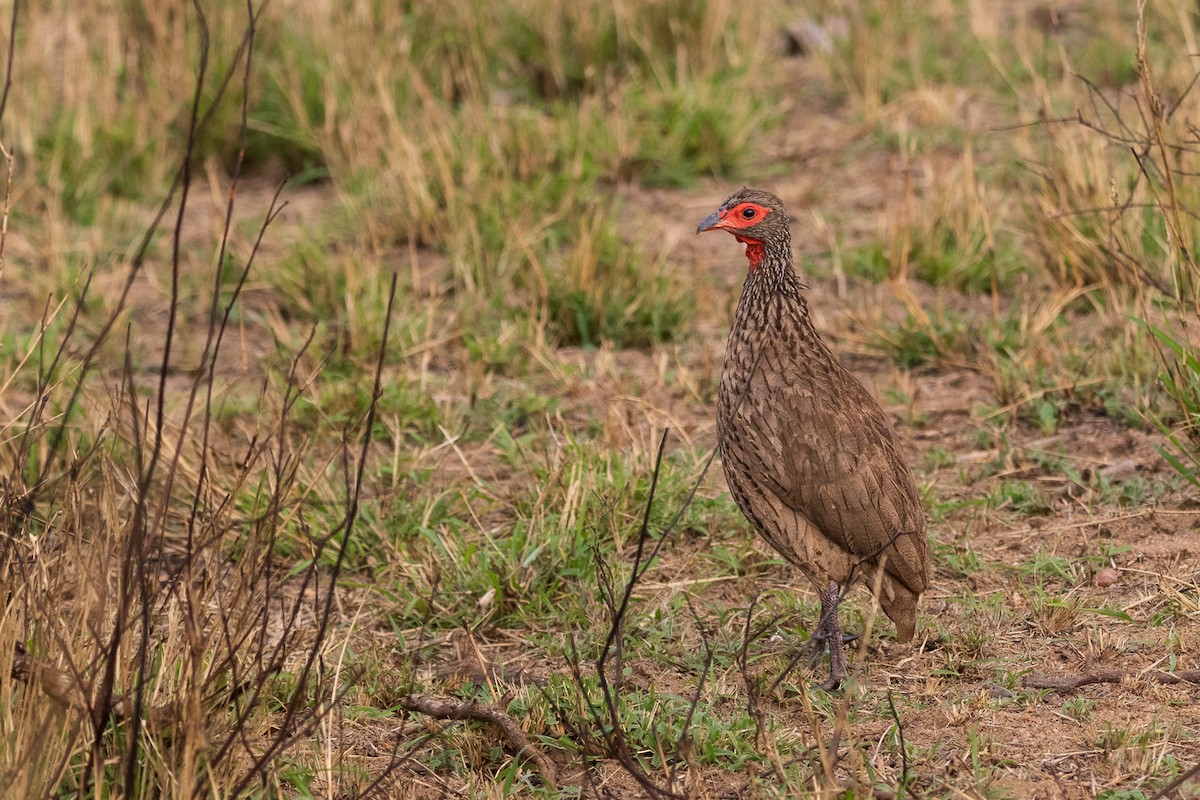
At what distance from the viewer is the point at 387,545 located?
4.89m

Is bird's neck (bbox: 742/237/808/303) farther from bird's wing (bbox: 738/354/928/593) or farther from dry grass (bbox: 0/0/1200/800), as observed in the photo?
dry grass (bbox: 0/0/1200/800)

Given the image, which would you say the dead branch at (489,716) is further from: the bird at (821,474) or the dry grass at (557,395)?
the bird at (821,474)

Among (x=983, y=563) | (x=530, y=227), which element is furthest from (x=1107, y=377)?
(x=530, y=227)

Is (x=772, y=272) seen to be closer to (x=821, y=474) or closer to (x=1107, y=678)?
(x=821, y=474)

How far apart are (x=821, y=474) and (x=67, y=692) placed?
197 cm

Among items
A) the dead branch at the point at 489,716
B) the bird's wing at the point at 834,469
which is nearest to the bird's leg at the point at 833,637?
the bird's wing at the point at 834,469

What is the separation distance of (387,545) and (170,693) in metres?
1.39

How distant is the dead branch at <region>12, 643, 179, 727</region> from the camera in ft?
10.3

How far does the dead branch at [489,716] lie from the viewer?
12.5 feet

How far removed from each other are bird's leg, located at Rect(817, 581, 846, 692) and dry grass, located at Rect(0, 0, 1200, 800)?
10 cm

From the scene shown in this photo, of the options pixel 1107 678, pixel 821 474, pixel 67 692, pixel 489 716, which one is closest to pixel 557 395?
pixel 821 474

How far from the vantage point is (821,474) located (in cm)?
412

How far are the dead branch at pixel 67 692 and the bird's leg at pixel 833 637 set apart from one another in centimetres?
175

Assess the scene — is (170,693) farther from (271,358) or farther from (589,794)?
(271,358)
